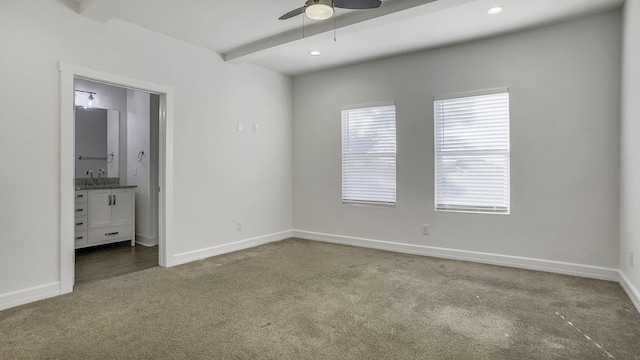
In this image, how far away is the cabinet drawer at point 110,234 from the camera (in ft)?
15.9

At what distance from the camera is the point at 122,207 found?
5176 millimetres

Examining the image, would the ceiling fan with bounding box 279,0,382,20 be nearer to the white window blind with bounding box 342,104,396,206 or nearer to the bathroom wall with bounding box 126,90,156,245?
the white window blind with bounding box 342,104,396,206

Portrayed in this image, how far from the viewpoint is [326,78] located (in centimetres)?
545

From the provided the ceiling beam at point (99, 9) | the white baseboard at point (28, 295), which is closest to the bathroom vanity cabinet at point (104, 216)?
the white baseboard at point (28, 295)

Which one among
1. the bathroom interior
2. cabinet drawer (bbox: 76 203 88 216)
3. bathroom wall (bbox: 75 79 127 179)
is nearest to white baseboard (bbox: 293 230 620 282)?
the bathroom interior

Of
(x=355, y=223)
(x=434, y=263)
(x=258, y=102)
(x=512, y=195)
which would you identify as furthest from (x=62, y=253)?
(x=512, y=195)

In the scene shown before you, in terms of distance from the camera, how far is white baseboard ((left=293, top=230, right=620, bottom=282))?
357 centimetres

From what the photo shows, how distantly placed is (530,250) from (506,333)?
1.91 m

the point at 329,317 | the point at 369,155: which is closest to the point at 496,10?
the point at 369,155

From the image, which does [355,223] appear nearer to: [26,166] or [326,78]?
[326,78]

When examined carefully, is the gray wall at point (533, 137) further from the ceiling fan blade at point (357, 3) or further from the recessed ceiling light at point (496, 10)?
the ceiling fan blade at point (357, 3)

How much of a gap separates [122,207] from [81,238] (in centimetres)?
67

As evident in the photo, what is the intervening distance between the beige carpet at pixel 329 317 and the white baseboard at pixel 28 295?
0.10 metres

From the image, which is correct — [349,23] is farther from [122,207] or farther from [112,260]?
[122,207]
